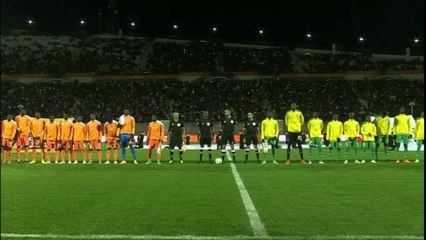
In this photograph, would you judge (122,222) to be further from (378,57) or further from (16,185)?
(378,57)

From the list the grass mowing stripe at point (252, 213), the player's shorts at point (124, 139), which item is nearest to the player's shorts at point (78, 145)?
the player's shorts at point (124, 139)

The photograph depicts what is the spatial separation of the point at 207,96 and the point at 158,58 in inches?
402

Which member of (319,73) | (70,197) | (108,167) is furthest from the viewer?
(319,73)

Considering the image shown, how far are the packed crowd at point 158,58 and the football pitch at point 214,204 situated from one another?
129 ft

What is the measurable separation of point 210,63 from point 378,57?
60.8 feet

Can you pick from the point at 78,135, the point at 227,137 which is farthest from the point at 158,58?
the point at 227,137

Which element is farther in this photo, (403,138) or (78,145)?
(78,145)

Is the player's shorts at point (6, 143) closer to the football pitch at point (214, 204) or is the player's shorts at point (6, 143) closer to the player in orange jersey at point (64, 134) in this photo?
the player in orange jersey at point (64, 134)

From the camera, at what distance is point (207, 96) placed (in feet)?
164

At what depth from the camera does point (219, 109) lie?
48062 mm

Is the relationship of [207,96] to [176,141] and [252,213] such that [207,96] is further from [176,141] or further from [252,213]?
[252,213]

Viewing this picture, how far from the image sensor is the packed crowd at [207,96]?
155 feet

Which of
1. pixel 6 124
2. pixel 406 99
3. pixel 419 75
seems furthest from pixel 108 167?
pixel 419 75

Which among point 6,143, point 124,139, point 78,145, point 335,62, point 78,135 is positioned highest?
point 335,62
